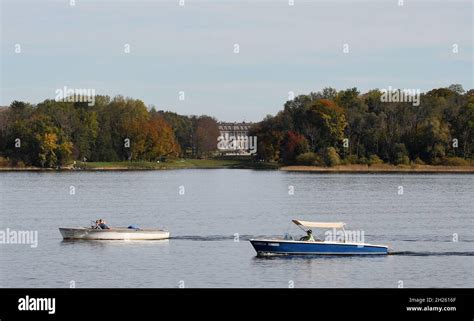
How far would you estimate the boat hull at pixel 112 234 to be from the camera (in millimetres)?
76938

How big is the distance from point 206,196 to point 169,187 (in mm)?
24239

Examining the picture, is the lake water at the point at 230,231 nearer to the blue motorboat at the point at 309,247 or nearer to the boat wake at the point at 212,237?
the boat wake at the point at 212,237

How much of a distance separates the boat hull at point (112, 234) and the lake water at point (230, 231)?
0.84 m

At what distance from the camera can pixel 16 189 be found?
150125 millimetres

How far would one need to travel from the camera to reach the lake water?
6100 cm

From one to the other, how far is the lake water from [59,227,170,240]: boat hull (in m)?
0.84
